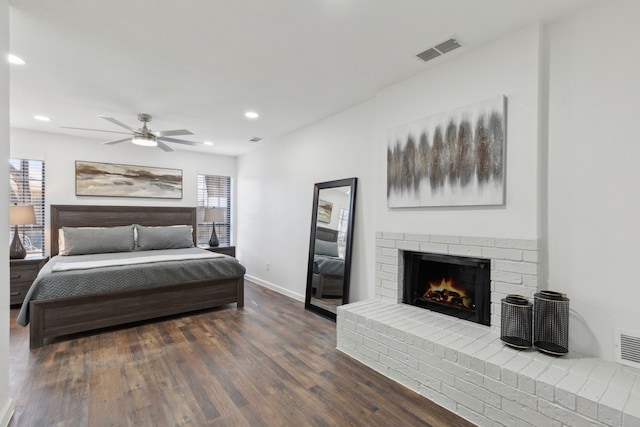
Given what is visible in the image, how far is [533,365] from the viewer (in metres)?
1.79

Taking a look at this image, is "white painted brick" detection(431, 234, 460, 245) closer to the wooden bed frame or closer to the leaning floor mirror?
the leaning floor mirror

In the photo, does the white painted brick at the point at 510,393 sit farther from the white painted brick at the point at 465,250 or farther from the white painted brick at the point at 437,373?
the white painted brick at the point at 465,250

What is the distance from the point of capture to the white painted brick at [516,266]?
81.6 inches

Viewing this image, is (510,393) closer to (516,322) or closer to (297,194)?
(516,322)

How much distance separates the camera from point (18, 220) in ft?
13.2

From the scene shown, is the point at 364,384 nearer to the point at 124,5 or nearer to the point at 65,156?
the point at 124,5

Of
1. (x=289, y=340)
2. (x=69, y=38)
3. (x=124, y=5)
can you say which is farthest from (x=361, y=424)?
(x=69, y=38)

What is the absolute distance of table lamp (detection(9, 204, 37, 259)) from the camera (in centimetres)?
402

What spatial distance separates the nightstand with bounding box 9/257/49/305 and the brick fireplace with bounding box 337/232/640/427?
14.4ft

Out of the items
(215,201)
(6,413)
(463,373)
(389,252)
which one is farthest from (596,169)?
(215,201)

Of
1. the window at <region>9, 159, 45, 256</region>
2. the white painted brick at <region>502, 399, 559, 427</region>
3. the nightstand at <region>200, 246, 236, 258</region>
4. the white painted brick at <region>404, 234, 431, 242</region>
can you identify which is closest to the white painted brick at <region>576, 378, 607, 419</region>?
the white painted brick at <region>502, 399, 559, 427</region>

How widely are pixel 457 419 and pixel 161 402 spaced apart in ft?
6.49

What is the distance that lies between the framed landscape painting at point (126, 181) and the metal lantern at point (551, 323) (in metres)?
5.83

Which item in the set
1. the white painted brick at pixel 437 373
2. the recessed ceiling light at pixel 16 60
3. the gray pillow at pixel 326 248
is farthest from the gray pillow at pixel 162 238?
the white painted brick at pixel 437 373
